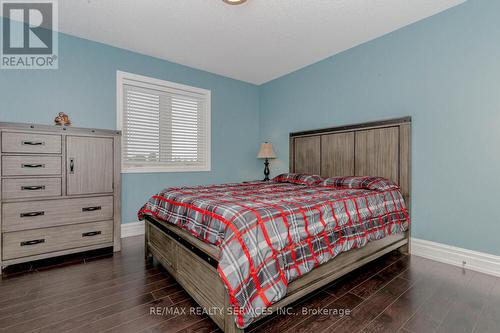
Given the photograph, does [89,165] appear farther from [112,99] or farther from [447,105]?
[447,105]

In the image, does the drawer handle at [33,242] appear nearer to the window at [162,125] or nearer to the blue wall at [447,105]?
the window at [162,125]

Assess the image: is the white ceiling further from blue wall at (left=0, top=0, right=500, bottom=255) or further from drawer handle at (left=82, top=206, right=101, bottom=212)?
drawer handle at (left=82, top=206, right=101, bottom=212)

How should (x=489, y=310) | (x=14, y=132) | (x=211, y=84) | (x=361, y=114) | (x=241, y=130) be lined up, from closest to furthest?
(x=489, y=310) < (x=14, y=132) < (x=361, y=114) < (x=211, y=84) < (x=241, y=130)

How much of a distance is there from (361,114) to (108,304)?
3361 mm

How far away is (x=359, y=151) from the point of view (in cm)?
316

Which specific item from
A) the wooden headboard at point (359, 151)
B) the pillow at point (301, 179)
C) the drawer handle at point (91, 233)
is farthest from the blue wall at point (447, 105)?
the drawer handle at point (91, 233)

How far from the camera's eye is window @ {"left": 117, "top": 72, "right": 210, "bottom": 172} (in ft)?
11.0

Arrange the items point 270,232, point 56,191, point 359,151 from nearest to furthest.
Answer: point 270,232 < point 56,191 < point 359,151

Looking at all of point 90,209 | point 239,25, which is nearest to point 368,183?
point 239,25

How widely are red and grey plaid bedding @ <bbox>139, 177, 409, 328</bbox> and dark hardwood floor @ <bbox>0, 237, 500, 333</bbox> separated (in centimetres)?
33

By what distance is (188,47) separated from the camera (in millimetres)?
3227

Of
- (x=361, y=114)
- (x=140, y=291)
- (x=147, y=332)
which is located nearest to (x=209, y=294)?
(x=147, y=332)

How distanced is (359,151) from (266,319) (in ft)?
7.90

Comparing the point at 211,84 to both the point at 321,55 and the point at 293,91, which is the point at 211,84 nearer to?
the point at 293,91
